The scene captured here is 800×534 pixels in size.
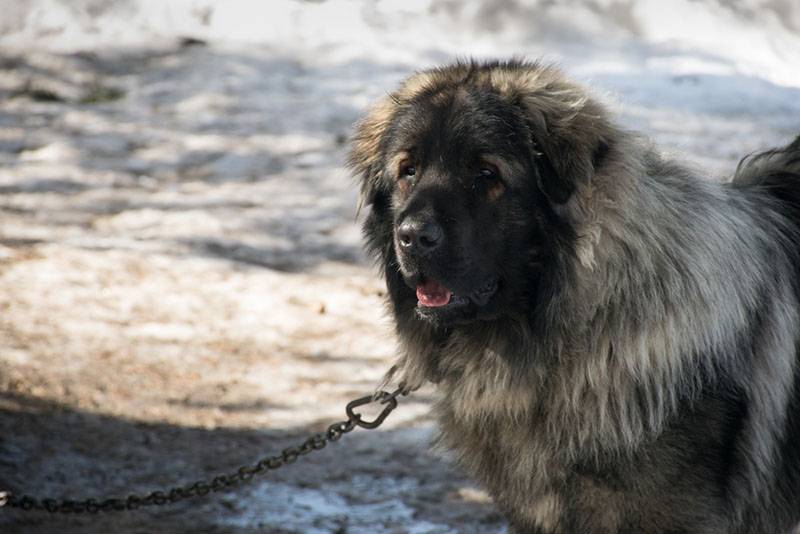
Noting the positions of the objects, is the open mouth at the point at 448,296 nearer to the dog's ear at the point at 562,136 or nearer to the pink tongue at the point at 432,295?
the pink tongue at the point at 432,295

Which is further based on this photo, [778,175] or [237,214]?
[237,214]

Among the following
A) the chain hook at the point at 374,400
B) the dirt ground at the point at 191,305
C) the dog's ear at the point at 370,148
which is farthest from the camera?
the dirt ground at the point at 191,305

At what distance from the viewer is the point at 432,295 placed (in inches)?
142

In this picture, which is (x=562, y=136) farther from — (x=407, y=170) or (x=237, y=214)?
(x=237, y=214)

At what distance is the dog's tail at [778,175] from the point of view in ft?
13.0

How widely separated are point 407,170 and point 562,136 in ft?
1.69

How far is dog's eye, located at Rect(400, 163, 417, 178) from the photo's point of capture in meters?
3.66

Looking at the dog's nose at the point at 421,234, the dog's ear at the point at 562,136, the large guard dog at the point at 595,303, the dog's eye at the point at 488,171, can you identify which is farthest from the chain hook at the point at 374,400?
the dog's ear at the point at 562,136

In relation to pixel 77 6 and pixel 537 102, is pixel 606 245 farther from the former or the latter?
pixel 77 6

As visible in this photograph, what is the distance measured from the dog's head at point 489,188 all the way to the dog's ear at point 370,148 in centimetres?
18

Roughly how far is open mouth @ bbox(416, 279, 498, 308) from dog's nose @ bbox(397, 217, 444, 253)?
0.15 meters

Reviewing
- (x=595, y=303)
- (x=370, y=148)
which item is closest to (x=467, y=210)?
(x=595, y=303)

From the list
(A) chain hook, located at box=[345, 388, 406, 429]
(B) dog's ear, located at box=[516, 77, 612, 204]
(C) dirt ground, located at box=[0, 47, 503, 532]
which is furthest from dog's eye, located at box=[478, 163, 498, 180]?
(A) chain hook, located at box=[345, 388, 406, 429]

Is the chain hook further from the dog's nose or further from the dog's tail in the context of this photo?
the dog's tail
